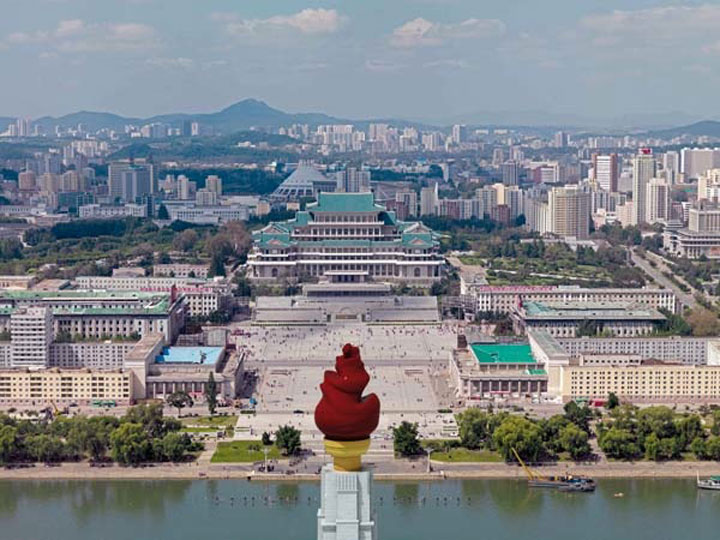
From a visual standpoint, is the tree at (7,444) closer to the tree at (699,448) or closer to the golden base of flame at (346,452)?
the tree at (699,448)

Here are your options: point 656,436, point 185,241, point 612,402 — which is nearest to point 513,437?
point 656,436

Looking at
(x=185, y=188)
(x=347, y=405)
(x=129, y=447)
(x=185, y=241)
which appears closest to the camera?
(x=347, y=405)

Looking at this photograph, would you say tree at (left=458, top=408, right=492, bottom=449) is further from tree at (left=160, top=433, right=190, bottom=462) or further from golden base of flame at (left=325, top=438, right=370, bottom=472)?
golden base of flame at (left=325, top=438, right=370, bottom=472)

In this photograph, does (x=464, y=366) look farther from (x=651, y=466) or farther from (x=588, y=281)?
(x=588, y=281)

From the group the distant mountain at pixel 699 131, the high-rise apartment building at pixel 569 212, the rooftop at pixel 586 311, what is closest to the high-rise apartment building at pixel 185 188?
the high-rise apartment building at pixel 569 212

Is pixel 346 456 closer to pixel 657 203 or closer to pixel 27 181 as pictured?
pixel 657 203

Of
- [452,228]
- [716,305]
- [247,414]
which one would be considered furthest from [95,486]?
[452,228]
